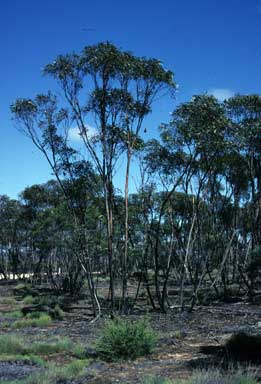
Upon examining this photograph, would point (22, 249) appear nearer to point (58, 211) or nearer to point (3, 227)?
point (3, 227)

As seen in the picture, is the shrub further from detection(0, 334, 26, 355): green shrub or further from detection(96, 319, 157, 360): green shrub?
detection(0, 334, 26, 355): green shrub

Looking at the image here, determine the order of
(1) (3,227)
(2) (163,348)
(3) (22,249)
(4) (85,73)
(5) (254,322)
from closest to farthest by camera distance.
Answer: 1. (2) (163,348)
2. (5) (254,322)
3. (4) (85,73)
4. (1) (3,227)
5. (3) (22,249)

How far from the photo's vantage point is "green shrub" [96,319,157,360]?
1143 cm

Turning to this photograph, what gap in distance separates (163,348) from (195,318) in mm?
6823

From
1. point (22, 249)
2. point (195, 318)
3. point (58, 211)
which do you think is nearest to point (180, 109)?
point (195, 318)

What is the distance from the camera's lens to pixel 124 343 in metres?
11.5

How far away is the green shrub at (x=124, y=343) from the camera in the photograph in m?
11.4

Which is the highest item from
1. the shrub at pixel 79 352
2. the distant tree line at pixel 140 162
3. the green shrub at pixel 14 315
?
the distant tree line at pixel 140 162

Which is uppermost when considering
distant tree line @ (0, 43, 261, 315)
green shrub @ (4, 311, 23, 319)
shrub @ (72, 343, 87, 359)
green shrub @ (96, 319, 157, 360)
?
distant tree line @ (0, 43, 261, 315)

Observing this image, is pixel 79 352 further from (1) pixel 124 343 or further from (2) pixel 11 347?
(2) pixel 11 347

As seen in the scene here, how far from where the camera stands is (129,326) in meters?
12.0

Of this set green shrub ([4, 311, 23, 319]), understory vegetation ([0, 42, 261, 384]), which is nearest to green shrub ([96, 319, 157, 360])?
understory vegetation ([0, 42, 261, 384])

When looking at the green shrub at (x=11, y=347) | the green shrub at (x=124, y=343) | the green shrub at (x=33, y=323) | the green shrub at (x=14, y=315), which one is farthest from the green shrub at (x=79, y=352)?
the green shrub at (x=14, y=315)

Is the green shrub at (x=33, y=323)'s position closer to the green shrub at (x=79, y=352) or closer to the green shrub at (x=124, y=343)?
the green shrub at (x=79, y=352)
